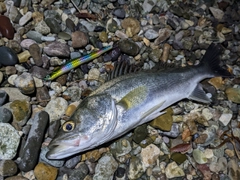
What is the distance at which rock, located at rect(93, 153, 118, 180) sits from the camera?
3.58 m

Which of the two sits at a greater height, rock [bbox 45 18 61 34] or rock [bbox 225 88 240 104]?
rock [bbox 45 18 61 34]

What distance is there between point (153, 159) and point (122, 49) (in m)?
1.73

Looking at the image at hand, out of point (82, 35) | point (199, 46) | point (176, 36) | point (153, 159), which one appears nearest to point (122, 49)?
point (82, 35)

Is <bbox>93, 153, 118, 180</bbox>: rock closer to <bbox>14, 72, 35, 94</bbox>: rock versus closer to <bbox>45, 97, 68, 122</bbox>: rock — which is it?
<bbox>45, 97, 68, 122</bbox>: rock

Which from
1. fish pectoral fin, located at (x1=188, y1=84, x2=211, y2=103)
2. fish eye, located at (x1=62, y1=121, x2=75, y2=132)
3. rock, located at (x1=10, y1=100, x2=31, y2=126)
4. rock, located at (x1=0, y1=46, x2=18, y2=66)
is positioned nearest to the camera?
fish eye, located at (x1=62, y1=121, x2=75, y2=132)

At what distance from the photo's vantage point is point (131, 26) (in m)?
4.61

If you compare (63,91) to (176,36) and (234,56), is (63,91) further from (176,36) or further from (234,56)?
(234,56)

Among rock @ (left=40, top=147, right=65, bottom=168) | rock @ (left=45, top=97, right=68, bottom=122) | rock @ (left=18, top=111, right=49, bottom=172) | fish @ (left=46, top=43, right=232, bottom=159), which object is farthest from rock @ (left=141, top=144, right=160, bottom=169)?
rock @ (left=18, top=111, right=49, bottom=172)

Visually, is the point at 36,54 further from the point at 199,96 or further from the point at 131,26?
the point at 199,96

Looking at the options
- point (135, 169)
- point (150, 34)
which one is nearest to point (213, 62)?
point (150, 34)

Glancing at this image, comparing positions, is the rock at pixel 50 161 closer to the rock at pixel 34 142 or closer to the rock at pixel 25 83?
the rock at pixel 34 142

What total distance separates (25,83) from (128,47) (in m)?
1.63

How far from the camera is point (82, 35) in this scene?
4.34m

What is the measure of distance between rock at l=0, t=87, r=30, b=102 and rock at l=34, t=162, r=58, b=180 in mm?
940
